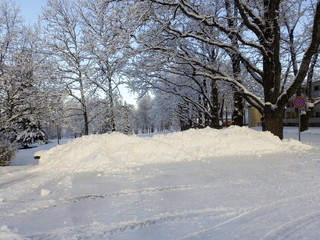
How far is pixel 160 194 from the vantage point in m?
3.38

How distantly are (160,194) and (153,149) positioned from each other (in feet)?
9.61

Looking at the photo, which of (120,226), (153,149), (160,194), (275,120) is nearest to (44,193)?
(120,226)

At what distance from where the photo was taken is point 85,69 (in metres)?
15.2

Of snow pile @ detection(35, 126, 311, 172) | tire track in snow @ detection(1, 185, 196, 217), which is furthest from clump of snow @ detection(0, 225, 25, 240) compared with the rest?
snow pile @ detection(35, 126, 311, 172)

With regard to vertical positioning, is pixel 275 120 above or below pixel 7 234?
above

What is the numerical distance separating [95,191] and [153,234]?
5.85ft

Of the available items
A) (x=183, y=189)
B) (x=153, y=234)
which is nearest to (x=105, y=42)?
(x=183, y=189)

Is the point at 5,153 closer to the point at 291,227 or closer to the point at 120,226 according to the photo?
the point at 120,226

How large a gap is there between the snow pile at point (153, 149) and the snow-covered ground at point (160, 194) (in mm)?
33

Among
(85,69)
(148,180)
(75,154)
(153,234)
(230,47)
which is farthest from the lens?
(85,69)

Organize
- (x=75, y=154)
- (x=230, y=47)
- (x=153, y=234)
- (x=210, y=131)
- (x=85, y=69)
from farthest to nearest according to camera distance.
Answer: (x=85, y=69), (x=230, y=47), (x=210, y=131), (x=75, y=154), (x=153, y=234)

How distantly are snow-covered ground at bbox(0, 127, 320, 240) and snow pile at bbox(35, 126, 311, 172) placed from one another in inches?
1.3

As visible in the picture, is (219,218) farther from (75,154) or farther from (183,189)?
(75,154)

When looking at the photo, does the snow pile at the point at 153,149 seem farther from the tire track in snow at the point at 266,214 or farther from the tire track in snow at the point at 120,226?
the tire track in snow at the point at 266,214
